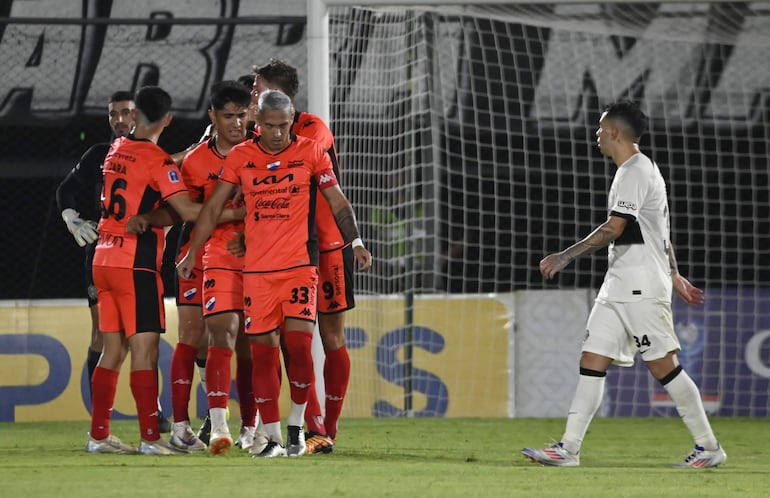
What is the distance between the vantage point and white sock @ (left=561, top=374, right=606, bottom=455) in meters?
6.57

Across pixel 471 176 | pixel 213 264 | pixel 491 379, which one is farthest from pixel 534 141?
pixel 213 264

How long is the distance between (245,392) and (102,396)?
0.93 metres

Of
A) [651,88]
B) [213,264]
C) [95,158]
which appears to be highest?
[651,88]

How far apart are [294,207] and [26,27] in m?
8.89

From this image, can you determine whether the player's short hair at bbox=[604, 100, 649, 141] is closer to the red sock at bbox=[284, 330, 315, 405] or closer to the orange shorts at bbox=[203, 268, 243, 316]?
the red sock at bbox=[284, 330, 315, 405]

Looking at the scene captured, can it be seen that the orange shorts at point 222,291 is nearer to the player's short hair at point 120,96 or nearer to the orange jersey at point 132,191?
the orange jersey at point 132,191

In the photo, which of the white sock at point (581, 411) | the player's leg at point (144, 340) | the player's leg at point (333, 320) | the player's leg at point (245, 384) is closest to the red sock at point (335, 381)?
the player's leg at point (333, 320)

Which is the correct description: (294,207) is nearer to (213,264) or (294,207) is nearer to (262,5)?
(213,264)

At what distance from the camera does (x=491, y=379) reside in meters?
11.5

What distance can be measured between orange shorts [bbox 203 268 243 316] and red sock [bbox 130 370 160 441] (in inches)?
18.1

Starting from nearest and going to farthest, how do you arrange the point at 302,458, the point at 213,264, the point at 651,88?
the point at 302,458 → the point at 213,264 → the point at 651,88

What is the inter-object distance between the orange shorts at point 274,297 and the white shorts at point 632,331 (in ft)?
4.76

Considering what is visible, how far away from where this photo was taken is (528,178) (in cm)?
1548

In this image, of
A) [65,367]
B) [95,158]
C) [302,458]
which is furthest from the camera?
[65,367]
